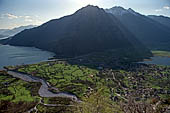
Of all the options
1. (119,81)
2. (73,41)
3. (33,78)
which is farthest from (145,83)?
(73,41)

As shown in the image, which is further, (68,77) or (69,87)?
(68,77)

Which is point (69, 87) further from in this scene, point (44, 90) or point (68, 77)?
point (68, 77)

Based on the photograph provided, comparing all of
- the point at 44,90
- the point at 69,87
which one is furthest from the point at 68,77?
the point at 44,90

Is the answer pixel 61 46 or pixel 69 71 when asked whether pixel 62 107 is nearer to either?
pixel 69 71

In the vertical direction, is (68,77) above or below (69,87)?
above

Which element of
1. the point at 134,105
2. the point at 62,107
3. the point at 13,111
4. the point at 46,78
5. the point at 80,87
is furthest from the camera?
the point at 46,78

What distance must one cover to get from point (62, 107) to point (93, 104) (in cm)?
3655

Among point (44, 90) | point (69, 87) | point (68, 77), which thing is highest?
point (68, 77)

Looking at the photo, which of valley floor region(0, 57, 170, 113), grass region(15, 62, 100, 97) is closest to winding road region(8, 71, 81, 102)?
valley floor region(0, 57, 170, 113)

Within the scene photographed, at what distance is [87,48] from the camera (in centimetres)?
18488

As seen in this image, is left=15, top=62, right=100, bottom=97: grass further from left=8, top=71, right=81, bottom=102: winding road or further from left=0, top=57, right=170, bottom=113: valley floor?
left=8, top=71, right=81, bottom=102: winding road

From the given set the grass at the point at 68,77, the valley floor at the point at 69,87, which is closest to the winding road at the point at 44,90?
the valley floor at the point at 69,87

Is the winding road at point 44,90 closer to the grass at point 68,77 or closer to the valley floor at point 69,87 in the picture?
the valley floor at point 69,87

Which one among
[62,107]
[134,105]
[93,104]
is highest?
[134,105]
